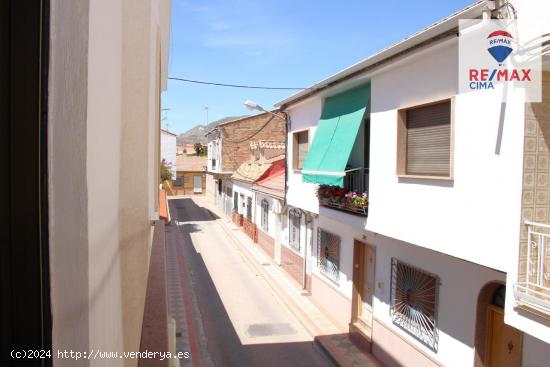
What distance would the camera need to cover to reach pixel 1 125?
1.95 ft

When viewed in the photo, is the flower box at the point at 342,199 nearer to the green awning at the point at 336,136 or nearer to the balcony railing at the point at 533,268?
the green awning at the point at 336,136

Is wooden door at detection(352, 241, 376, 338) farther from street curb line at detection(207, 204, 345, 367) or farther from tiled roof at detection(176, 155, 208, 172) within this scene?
tiled roof at detection(176, 155, 208, 172)

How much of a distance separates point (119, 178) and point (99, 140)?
0.61 meters

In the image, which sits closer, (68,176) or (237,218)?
(68,176)

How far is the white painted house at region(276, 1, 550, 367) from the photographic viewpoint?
5309 mm

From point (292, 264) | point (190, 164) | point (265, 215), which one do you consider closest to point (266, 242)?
point (265, 215)

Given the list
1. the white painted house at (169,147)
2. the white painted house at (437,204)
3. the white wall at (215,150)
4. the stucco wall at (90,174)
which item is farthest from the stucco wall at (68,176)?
the white painted house at (169,147)

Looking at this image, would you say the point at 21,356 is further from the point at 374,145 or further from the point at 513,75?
the point at 374,145

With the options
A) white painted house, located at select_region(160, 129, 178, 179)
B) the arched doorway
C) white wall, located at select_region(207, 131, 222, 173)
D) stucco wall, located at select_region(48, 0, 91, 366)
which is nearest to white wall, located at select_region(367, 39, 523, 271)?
the arched doorway

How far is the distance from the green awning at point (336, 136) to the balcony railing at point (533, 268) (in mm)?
4819

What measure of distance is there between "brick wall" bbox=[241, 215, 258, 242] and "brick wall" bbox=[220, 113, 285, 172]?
825 centimetres

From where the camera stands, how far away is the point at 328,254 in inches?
533

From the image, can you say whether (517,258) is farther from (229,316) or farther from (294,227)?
(294,227)

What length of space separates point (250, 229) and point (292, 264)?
8.77 meters
